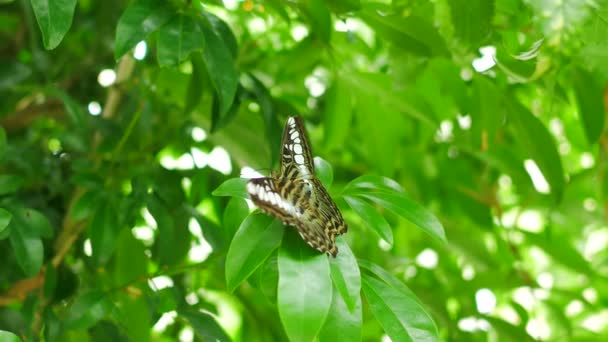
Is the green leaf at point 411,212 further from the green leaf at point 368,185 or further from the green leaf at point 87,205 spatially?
the green leaf at point 87,205

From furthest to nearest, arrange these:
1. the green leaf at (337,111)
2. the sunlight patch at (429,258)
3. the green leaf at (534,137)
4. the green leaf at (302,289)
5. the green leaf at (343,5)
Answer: the sunlight patch at (429,258), the green leaf at (337,111), the green leaf at (534,137), the green leaf at (343,5), the green leaf at (302,289)

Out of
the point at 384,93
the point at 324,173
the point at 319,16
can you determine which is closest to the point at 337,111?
the point at 384,93

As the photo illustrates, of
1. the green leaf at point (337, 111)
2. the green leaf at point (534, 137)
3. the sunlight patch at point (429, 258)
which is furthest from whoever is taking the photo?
the sunlight patch at point (429, 258)

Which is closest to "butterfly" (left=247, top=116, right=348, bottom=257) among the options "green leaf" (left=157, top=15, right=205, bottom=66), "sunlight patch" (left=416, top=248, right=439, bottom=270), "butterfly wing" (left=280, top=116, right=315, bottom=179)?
"butterfly wing" (left=280, top=116, right=315, bottom=179)

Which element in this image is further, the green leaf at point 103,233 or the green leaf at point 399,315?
the green leaf at point 103,233

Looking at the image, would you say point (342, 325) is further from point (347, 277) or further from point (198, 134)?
point (198, 134)

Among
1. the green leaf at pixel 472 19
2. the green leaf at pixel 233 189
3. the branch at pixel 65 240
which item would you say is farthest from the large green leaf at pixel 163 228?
the green leaf at pixel 472 19

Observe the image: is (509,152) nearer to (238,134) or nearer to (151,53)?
(238,134)

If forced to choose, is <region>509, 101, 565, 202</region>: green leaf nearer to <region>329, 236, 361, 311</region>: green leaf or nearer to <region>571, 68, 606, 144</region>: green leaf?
<region>571, 68, 606, 144</region>: green leaf
